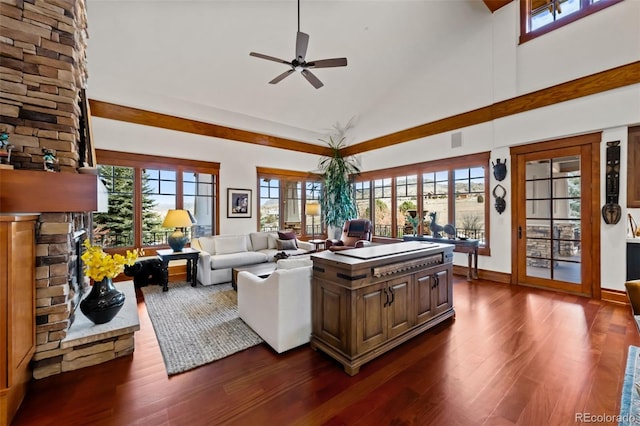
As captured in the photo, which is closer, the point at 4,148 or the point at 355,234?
the point at 4,148

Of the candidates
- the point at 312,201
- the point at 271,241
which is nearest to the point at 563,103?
the point at 312,201

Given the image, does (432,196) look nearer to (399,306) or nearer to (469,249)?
(469,249)

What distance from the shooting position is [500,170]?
188 inches

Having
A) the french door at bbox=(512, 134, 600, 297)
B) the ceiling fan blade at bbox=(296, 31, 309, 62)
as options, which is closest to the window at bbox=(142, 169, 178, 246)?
the ceiling fan blade at bbox=(296, 31, 309, 62)

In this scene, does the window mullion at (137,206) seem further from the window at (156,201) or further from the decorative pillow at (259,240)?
the decorative pillow at (259,240)

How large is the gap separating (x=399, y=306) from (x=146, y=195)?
5090mm

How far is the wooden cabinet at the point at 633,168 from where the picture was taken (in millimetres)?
3553

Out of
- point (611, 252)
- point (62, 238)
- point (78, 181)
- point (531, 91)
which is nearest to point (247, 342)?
point (62, 238)

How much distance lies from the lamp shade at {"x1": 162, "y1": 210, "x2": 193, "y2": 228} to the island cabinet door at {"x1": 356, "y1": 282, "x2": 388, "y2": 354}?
355cm

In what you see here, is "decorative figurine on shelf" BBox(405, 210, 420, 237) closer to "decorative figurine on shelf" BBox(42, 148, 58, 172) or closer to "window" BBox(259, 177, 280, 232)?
"window" BBox(259, 177, 280, 232)

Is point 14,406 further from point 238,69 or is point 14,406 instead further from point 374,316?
point 238,69

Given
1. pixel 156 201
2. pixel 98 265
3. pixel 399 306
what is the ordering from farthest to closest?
1. pixel 156 201
2. pixel 399 306
3. pixel 98 265

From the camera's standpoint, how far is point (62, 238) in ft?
7.04

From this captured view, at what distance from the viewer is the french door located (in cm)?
392
